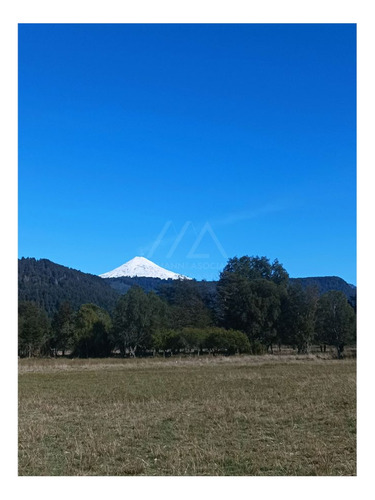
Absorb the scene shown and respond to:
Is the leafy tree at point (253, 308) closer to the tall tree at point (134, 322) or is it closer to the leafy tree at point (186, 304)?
the leafy tree at point (186, 304)

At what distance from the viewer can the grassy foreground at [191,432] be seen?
7016mm

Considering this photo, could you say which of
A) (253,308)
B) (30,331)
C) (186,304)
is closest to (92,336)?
(30,331)

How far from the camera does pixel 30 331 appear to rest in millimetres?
62844

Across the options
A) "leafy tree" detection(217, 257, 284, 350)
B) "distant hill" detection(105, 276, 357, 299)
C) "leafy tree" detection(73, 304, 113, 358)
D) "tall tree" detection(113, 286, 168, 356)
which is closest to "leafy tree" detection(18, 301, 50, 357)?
"leafy tree" detection(73, 304, 113, 358)

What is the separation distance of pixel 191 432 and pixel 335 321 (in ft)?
162

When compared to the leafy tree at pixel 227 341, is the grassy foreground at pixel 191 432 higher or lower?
higher

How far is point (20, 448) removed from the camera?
8.41m

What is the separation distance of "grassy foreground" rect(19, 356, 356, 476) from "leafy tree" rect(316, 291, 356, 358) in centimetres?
3852

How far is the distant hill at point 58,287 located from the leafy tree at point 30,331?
47.9 m

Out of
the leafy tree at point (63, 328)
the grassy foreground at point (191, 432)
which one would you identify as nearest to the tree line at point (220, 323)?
the leafy tree at point (63, 328)

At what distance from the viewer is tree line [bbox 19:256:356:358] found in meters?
53.8

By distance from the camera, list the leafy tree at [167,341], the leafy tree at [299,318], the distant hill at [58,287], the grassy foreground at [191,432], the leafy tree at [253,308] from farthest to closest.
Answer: the distant hill at [58,287], the leafy tree at [253,308], the leafy tree at [299,318], the leafy tree at [167,341], the grassy foreground at [191,432]
